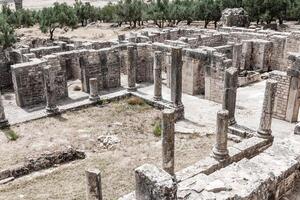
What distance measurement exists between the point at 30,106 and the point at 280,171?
14774mm

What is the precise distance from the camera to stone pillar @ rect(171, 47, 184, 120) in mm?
14867

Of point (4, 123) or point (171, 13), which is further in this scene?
point (171, 13)

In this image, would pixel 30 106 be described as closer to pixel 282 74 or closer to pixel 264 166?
pixel 282 74

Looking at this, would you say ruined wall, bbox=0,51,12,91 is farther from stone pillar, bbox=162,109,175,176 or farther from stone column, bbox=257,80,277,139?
stone column, bbox=257,80,277,139

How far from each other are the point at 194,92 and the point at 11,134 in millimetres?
9702

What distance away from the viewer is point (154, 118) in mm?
16344

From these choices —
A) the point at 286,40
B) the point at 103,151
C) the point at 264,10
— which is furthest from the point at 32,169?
the point at 264,10

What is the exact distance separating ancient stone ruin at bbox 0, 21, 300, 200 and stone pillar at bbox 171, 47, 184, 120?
5 centimetres

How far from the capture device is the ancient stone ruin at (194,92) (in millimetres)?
5980

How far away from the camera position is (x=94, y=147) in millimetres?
13758

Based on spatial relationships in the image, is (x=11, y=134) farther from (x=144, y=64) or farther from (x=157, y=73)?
(x=144, y=64)

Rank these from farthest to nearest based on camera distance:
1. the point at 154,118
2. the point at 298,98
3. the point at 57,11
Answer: the point at 57,11
the point at 154,118
the point at 298,98

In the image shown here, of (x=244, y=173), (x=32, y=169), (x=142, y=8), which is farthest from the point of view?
(x=142, y=8)

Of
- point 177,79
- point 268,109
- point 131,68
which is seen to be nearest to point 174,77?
point 177,79
